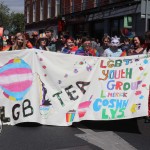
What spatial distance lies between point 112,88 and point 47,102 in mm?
1162

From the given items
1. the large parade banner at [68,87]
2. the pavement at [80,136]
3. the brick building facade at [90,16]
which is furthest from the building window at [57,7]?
the pavement at [80,136]

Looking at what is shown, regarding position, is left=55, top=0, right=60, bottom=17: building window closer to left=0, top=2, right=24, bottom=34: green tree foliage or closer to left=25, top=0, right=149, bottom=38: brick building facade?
left=25, top=0, right=149, bottom=38: brick building facade

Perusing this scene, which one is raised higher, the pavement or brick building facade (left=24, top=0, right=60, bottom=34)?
brick building facade (left=24, top=0, right=60, bottom=34)

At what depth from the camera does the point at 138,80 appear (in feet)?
23.3

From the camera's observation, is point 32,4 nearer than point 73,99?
No

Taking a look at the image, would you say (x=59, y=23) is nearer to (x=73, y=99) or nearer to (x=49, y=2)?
(x=49, y=2)

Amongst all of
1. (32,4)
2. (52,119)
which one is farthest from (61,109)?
(32,4)

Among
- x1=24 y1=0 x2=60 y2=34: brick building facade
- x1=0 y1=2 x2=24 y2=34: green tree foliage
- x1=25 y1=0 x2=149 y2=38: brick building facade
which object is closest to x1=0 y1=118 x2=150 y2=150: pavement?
x1=25 y1=0 x2=149 y2=38: brick building facade

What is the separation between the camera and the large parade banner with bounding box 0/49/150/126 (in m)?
7.04

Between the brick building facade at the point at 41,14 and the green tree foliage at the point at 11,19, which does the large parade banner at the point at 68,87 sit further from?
the green tree foliage at the point at 11,19

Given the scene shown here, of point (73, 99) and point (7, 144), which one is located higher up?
point (73, 99)

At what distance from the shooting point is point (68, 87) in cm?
720

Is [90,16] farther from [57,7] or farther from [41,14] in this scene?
[41,14]

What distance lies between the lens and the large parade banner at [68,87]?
23.1ft
